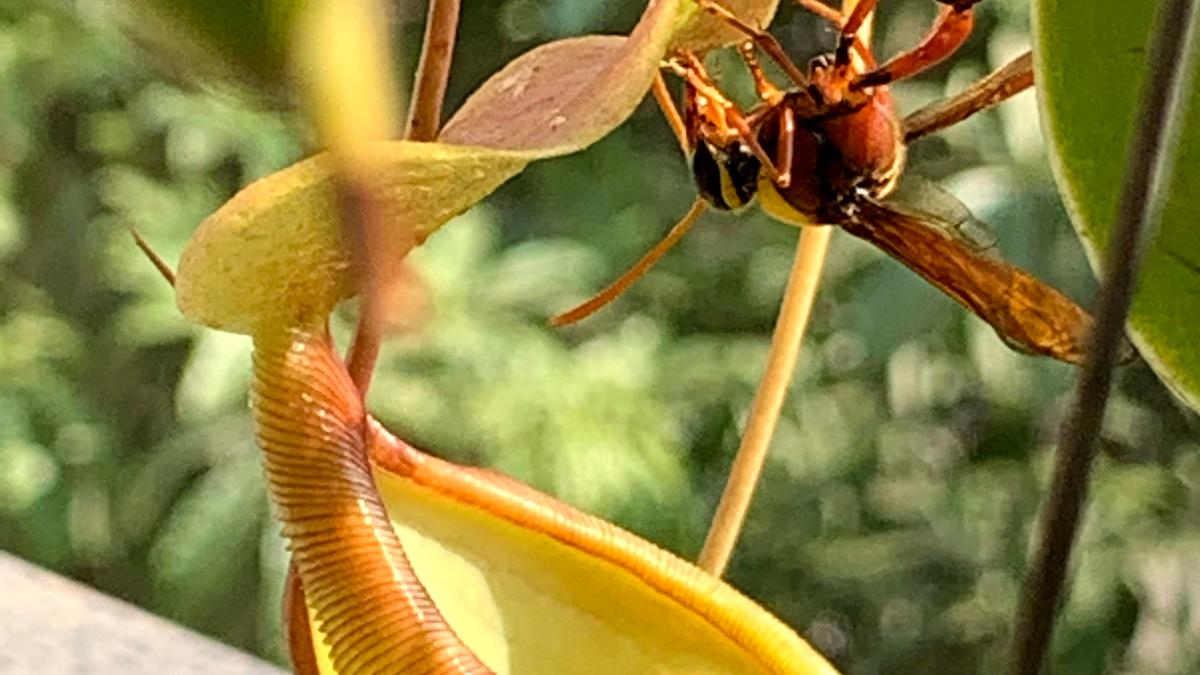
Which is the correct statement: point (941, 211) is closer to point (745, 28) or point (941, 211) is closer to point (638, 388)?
point (745, 28)

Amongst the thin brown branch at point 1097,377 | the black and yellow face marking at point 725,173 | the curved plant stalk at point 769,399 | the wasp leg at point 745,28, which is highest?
the thin brown branch at point 1097,377

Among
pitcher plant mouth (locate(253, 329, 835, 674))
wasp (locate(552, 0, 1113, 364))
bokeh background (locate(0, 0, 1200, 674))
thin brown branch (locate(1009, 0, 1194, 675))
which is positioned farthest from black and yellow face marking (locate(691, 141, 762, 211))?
bokeh background (locate(0, 0, 1200, 674))

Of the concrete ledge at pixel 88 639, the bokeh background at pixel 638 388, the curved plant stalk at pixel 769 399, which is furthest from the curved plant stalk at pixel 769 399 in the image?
the bokeh background at pixel 638 388

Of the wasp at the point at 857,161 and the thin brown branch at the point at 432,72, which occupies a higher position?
the thin brown branch at the point at 432,72

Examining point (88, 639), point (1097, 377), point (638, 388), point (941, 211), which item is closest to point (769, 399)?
point (941, 211)

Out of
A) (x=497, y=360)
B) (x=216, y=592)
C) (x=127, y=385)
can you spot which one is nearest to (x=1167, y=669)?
(x=497, y=360)

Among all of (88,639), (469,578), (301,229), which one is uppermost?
(301,229)

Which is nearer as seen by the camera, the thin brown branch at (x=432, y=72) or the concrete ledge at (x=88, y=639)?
the thin brown branch at (x=432, y=72)

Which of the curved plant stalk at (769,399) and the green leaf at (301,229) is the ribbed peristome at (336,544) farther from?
the curved plant stalk at (769,399)
